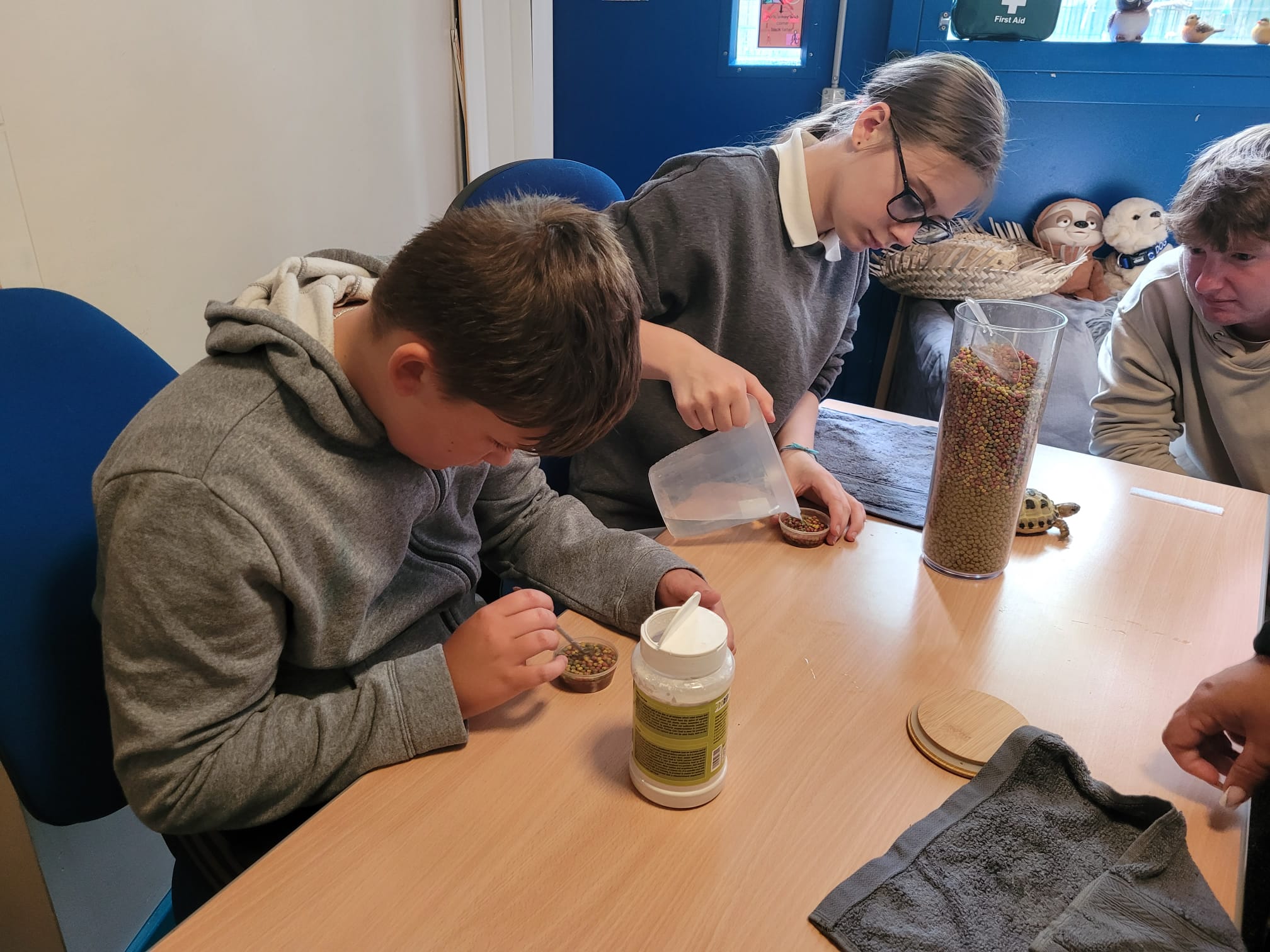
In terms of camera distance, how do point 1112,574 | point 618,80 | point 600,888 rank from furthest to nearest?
point 618,80
point 1112,574
point 600,888

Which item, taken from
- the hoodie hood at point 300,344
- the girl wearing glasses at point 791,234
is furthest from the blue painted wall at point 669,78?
the hoodie hood at point 300,344

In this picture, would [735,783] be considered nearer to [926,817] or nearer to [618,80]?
[926,817]

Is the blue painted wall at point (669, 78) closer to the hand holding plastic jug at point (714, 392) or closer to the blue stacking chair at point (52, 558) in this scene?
the hand holding plastic jug at point (714, 392)

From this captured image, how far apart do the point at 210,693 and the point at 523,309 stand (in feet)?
1.26

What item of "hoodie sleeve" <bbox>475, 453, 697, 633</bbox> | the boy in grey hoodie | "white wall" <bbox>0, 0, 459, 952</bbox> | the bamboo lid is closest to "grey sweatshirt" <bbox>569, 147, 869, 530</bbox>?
"hoodie sleeve" <bbox>475, 453, 697, 633</bbox>

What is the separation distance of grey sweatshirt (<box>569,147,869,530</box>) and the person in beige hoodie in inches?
25.5

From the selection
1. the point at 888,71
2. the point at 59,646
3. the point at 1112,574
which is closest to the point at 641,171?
the point at 888,71

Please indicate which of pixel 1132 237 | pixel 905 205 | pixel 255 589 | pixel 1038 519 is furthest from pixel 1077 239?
pixel 255 589

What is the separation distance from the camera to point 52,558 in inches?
30.1

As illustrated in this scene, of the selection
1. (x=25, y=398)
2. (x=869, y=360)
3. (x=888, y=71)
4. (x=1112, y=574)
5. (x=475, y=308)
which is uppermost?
(x=888, y=71)

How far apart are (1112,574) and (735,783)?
1.93 feet

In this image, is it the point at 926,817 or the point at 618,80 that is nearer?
the point at 926,817

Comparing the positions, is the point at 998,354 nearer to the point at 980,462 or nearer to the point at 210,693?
the point at 980,462

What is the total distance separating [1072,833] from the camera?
→ 63 cm
